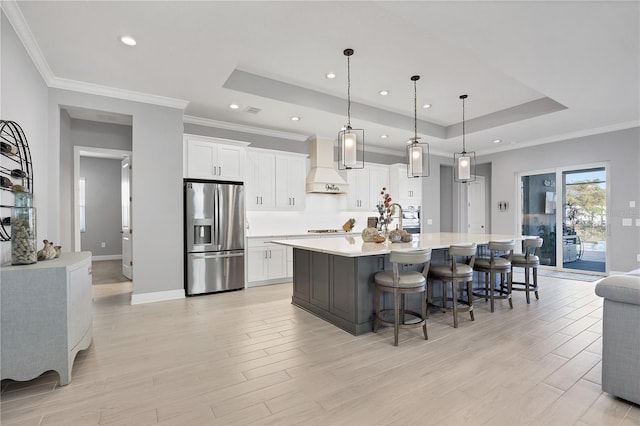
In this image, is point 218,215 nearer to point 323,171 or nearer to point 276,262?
point 276,262

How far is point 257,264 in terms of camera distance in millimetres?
5434

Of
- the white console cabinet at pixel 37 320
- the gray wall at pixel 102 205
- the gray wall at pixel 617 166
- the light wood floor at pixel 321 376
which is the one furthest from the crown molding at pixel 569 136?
the gray wall at pixel 102 205

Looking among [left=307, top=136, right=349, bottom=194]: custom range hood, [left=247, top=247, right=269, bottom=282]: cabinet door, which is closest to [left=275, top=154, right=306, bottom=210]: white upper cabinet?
[left=307, top=136, right=349, bottom=194]: custom range hood

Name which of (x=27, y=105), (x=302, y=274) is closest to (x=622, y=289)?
(x=302, y=274)

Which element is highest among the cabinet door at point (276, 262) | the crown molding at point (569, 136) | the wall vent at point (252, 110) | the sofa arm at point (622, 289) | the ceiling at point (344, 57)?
the ceiling at point (344, 57)

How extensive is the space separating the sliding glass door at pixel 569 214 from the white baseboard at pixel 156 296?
24.6 feet

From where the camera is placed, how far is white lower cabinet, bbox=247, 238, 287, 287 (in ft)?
17.7

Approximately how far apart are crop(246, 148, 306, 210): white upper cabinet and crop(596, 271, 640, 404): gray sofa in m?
4.75

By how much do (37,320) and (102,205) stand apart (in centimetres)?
805

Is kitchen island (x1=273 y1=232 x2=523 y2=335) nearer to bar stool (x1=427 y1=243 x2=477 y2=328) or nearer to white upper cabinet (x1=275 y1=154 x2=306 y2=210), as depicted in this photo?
bar stool (x1=427 y1=243 x2=477 y2=328)

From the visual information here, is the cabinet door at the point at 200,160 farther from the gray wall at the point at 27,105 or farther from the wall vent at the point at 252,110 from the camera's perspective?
the gray wall at the point at 27,105

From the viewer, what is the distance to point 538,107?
17.4 feet

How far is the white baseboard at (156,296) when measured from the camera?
4.29 m

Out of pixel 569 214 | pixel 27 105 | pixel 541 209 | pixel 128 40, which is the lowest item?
pixel 569 214
